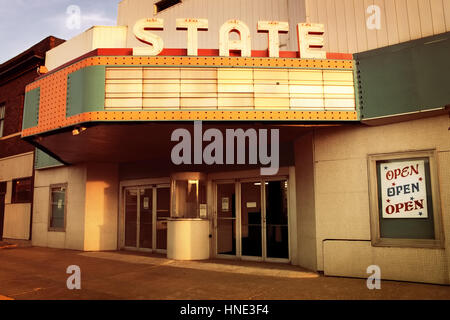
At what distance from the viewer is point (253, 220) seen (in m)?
11.1

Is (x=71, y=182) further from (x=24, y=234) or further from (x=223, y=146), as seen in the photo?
(x=223, y=146)

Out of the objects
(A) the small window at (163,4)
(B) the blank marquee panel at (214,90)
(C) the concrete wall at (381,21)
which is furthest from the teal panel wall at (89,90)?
(A) the small window at (163,4)

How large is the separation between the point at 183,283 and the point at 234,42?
18.5 ft

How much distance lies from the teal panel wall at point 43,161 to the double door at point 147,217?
3.44 metres

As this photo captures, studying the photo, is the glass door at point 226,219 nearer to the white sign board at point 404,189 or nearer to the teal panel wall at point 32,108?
the white sign board at point 404,189

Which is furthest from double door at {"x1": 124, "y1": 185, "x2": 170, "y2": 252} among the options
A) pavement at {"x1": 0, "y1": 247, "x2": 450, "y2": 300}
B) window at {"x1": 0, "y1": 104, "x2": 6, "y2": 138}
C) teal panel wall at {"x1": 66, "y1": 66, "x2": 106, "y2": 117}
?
window at {"x1": 0, "y1": 104, "x2": 6, "y2": 138}

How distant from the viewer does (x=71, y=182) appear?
578 inches

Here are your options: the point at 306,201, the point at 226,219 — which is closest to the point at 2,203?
the point at 226,219

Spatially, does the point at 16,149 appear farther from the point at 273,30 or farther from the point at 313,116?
the point at 313,116

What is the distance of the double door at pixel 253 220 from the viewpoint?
1054 centimetres

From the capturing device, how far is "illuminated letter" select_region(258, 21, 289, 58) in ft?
27.8

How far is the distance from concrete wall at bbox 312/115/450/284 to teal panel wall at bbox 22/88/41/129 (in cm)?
761

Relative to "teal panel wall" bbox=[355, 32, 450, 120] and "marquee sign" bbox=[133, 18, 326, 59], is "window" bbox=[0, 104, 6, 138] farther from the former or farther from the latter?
"teal panel wall" bbox=[355, 32, 450, 120]
